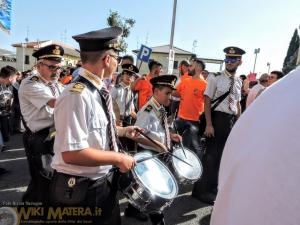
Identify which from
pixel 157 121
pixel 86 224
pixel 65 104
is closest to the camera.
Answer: pixel 65 104

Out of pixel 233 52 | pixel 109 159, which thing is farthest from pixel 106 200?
pixel 233 52

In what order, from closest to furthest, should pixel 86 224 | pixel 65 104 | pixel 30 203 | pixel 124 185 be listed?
pixel 65 104
pixel 86 224
pixel 124 185
pixel 30 203

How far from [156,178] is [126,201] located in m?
1.91

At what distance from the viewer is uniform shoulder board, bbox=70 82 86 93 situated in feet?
5.94

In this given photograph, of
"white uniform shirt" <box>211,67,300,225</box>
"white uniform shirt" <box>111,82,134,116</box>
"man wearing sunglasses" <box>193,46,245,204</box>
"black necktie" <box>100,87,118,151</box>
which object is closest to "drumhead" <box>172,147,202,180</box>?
"man wearing sunglasses" <box>193,46,245,204</box>

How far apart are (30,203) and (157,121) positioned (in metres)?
1.65

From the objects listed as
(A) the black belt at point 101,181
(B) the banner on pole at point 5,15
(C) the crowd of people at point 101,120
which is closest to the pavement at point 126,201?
(C) the crowd of people at point 101,120

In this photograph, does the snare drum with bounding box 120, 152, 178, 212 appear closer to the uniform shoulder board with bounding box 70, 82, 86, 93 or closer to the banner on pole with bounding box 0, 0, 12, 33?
the uniform shoulder board with bounding box 70, 82, 86, 93

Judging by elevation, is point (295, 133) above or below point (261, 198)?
above

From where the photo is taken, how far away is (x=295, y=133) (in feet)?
1.74

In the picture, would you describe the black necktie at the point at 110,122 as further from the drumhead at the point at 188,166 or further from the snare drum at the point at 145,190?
the drumhead at the point at 188,166

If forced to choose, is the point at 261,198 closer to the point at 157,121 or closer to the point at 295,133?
the point at 295,133

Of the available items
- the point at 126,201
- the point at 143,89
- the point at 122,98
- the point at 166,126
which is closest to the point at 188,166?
the point at 166,126

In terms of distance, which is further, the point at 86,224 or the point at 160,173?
the point at 160,173
